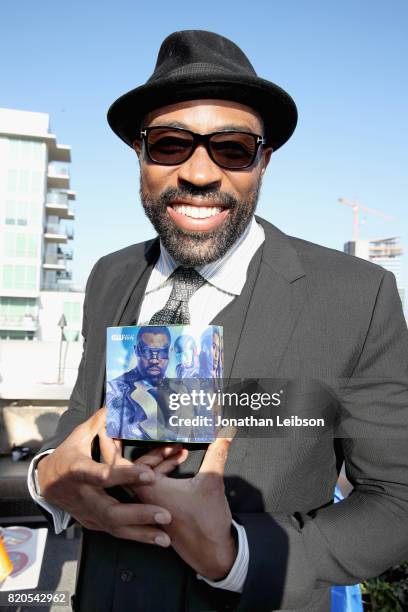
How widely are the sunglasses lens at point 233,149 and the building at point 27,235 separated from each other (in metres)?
42.0

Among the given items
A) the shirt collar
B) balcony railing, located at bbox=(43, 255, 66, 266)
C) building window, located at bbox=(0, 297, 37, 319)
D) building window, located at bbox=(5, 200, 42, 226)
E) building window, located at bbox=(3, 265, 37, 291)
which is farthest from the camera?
balcony railing, located at bbox=(43, 255, 66, 266)

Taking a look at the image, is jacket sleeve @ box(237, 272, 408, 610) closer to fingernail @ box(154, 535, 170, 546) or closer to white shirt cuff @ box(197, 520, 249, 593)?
white shirt cuff @ box(197, 520, 249, 593)

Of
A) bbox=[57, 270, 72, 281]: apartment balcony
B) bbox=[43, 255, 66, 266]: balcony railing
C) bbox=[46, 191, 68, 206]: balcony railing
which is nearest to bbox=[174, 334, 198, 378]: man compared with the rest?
bbox=[43, 255, 66, 266]: balcony railing

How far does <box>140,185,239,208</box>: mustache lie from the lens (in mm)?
1599

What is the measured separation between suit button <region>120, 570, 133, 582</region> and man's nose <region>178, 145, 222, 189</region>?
4.29 ft

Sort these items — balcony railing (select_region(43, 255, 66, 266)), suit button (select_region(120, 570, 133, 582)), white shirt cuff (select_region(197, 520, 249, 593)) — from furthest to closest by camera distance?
balcony railing (select_region(43, 255, 66, 266)) < suit button (select_region(120, 570, 133, 582)) < white shirt cuff (select_region(197, 520, 249, 593))

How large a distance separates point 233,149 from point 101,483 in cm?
114

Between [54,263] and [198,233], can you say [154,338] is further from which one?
[54,263]

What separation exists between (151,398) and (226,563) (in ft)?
1.55

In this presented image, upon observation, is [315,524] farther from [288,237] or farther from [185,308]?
[288,237]

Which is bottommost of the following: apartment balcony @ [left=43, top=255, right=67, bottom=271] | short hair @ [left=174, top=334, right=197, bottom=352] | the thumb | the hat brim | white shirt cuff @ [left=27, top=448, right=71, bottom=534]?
white shirt cuff @ [left=27, top=448, right=71, bottom=534]

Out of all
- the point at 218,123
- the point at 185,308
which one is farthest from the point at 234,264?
the point at 218,123

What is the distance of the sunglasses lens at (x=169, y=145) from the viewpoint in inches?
62.6

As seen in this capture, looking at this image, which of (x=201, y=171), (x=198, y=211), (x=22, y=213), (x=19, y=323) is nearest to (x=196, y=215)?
(x=198, y=211)
